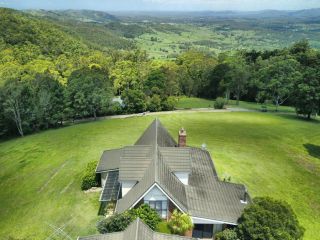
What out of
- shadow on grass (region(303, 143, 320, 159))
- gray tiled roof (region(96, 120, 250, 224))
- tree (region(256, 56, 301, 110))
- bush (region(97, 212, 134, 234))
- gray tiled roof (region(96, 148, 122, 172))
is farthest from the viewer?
tree (region(256, 56, 301, 110))

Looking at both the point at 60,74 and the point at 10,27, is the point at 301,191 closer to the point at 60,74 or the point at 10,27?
the point at 60,74

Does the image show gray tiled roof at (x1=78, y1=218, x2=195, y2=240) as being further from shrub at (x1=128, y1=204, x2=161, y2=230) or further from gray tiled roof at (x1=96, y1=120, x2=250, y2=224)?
gray tiled roof at (x1=96, y1=120, x2=250, y2=224)

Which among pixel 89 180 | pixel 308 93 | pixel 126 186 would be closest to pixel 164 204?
pixel 126 186

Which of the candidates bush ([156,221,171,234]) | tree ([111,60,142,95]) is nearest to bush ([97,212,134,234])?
bush ([156,221,171,234])

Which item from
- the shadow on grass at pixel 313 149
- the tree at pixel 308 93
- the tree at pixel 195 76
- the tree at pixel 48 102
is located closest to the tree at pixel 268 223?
the shadow on grass at pixel 313 149

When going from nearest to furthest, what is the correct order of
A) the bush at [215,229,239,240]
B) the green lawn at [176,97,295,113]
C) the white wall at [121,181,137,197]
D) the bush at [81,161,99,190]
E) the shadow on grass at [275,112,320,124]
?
the bush at [215,229,239,240]
the white wall at [121,181,137,197]
the bush at [81,161,99,190]
the shadow on grass at [275,112,320,124]
the green lawn at [176,97,295,113]

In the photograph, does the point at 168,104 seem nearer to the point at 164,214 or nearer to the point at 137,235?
the point at 164,214
